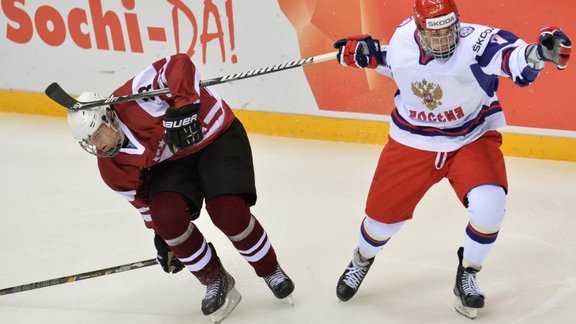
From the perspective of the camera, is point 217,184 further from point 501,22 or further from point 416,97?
point 501,22

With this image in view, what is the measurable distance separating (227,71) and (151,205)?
189 centimetres

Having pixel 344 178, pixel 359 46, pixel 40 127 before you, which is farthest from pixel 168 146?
pixel 40 127

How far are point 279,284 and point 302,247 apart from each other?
→ 22.0 inches

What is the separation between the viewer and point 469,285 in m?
3.31

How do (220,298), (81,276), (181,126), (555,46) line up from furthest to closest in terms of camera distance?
(81,276) → (220,298) → (181,126) → (555,46)

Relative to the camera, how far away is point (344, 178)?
→ 4.59 meters

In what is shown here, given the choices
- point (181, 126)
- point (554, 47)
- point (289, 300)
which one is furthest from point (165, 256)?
point (554, 47)

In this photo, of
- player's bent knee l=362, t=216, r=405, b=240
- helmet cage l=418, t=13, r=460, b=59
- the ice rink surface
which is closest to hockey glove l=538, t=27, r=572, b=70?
helmet cage l=418, t=13, r=460, b=59

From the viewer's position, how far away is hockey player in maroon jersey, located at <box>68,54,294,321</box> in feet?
10.3

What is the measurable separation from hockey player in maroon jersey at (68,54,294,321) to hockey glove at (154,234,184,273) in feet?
0.07

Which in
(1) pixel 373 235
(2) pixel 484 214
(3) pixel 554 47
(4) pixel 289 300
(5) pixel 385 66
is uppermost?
(3) pixel 554 47

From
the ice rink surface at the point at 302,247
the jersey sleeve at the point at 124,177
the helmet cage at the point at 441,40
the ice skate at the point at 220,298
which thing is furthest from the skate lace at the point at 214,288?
the helmet cage at the point at 441,40

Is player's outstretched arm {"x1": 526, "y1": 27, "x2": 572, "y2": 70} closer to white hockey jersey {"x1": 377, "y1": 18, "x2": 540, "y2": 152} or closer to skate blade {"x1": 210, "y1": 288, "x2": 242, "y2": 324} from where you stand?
white hockey jersey {"x1": 377, "y1": 18, "x2": 540, "y2": 152}

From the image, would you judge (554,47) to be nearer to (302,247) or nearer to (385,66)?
(385,66)
